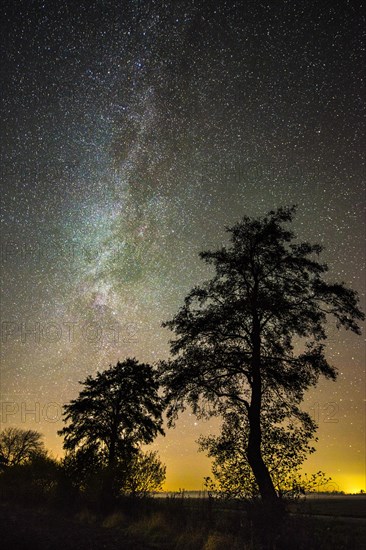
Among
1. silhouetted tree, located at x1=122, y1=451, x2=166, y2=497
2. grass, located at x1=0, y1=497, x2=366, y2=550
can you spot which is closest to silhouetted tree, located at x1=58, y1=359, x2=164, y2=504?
silhouetted tree, located at x1=122, y1=451, x2=166, y2=497

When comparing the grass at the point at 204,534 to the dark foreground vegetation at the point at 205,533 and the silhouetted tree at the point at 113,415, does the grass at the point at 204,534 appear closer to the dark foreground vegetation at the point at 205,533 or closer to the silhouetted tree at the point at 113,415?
the dark foreground vegetation at the point at 205,533

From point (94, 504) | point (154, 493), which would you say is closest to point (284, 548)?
point (154, 493)

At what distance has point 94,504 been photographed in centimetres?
2122

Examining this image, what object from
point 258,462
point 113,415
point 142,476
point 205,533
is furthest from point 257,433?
point 113,415

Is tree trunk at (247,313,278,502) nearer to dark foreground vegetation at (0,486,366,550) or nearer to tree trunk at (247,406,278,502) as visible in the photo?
tree trunk at (247,406,278,502)

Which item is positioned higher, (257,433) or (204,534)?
(257,433)

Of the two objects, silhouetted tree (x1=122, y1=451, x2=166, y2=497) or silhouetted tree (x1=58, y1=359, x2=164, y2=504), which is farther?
silhouetted tree (x1=58, y1=359, x2=164, y2=504)

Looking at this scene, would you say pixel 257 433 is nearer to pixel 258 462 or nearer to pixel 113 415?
pixel 258 462

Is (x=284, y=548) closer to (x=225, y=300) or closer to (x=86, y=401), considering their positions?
(x=225, y=300)

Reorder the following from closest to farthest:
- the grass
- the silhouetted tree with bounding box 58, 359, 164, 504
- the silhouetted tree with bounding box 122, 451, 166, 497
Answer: the grass → the silhouetted tree with bounding box 122, 451, 166, 497 → the silhouetted tree with bounding box 58, 359, 164, 504

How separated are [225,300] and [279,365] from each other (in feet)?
10.7

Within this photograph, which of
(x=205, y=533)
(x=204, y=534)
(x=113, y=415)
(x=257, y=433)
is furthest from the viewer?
(x=113, y=415)

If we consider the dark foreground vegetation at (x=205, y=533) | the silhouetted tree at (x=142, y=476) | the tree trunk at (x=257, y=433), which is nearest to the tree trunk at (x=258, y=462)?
the tree trunk at (x=257, y=433)

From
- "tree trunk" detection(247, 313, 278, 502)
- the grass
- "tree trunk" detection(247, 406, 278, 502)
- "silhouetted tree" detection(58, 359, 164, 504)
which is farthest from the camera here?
"silhouetted tree" detection(58, 359, 164, 504)
